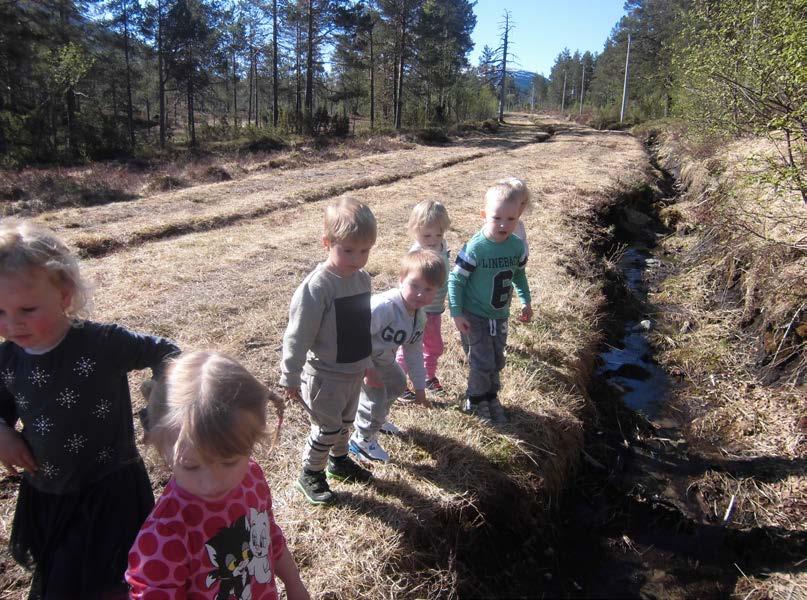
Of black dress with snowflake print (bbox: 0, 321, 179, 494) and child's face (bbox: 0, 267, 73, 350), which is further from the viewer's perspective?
black dress with snowflake print (bbox: 0, 321, 179, 494)

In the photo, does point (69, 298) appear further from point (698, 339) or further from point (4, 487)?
point (698, 339)

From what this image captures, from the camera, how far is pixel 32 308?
60.3 inches

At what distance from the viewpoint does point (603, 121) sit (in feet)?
133

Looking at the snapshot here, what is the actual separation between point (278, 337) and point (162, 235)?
471cm

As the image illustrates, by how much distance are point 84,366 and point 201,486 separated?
25.0 inches

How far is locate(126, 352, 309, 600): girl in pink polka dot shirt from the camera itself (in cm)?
126

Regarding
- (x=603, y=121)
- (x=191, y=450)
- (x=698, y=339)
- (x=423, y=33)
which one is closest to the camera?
(x=191, y=450)

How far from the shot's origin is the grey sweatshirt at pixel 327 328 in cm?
228

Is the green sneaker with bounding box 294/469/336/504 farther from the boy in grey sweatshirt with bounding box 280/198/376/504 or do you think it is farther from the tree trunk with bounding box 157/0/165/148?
the tree trunk with bounding box 157/0/165/148

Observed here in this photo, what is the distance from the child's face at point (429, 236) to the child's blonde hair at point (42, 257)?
2391 mm

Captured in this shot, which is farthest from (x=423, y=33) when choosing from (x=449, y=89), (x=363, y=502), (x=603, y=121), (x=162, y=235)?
(x=363, y=502)

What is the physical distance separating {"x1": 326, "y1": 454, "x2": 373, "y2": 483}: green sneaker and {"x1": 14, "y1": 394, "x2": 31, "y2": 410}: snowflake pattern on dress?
1564 millimetres

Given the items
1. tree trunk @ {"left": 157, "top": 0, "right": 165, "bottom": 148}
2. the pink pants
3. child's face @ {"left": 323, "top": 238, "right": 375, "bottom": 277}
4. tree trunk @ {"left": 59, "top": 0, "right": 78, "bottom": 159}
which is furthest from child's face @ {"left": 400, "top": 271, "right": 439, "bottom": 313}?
tree trunk @ {"left": 157, "top": 0, "right": 165, "bottom": 148}

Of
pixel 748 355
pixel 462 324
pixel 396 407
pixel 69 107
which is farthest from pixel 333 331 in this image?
pixel 69 107
